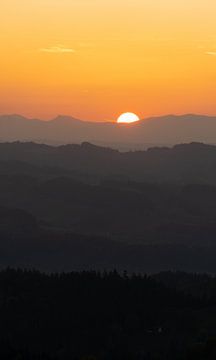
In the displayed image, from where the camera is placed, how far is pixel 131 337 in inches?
5664

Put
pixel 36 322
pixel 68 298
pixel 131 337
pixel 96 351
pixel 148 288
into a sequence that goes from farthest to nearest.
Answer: pixel 148 288, pixel 68 298, pixel 36 322, pixel 131 337, pixel 96 351

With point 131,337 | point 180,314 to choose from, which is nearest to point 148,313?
point 180,314

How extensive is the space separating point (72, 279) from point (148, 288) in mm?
16363

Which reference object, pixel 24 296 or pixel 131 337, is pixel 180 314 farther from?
pixel 24 296

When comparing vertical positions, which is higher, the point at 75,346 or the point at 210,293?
the point at 210,293

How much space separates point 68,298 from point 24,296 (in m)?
8.87

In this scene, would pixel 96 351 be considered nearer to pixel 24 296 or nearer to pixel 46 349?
pixel 46 349

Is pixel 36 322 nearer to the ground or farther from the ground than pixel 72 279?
nearer to the ground

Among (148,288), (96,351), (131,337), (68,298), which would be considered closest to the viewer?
(96,351)

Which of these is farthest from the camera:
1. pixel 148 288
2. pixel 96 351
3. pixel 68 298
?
pixel 148 288

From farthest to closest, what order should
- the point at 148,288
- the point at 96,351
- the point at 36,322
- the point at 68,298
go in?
the point at 148,288 → the point at 68,298 → the point at 36,322 → the point at 96,351

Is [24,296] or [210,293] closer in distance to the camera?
[24,296]

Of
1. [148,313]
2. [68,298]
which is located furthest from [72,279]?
[148,313]

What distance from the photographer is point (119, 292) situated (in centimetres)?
17375
